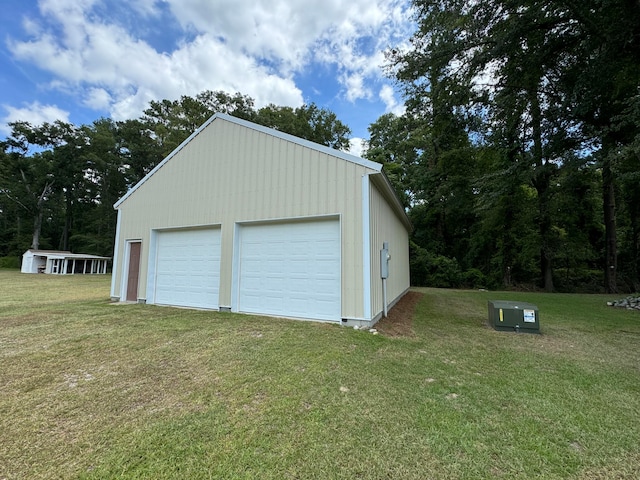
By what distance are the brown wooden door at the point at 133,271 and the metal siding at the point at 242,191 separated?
0.36 metres

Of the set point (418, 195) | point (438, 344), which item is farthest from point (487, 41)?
point (418, 195)

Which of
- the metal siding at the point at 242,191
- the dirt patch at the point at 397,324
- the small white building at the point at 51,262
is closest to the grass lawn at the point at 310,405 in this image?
the dirt patch at the point at 397,324

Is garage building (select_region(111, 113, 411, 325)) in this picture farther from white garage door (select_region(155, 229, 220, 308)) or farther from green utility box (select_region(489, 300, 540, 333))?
green utility box (select_region(489, 300, 540, 333))

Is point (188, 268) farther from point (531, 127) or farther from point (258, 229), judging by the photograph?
point (531, 127)

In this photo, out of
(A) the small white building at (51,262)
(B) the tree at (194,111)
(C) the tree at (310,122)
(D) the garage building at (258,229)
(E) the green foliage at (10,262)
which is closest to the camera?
(D) the garage building at (258,229)

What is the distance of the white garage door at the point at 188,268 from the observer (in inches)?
287

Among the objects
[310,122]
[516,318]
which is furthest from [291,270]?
[310,122]

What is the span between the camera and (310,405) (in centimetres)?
265

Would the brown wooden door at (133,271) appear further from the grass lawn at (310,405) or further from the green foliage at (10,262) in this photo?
the green foliage at (10,262)

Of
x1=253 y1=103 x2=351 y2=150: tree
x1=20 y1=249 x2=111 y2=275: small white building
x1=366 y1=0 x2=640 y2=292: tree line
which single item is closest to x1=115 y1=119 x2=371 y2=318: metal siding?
x1=366 y1=0 x2=640 y2=292: tree line

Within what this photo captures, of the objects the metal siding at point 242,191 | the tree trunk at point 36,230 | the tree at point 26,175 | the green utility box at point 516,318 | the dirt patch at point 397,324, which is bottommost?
the dirt patch at point 397,324

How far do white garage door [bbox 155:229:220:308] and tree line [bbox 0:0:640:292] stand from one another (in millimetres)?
8193

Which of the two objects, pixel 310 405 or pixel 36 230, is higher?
pixel 36 230

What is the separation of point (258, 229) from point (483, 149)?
11.7 meters
